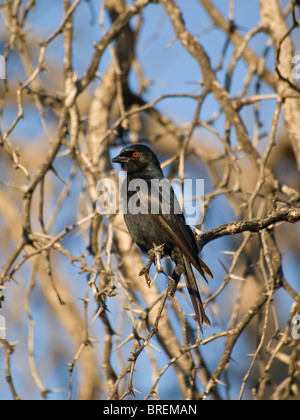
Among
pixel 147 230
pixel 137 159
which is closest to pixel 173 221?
pixel 147 230

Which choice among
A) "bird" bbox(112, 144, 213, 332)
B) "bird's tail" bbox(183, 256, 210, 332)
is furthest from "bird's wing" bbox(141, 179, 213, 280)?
"bird's tail" bbox(183, 256, 210, 332)

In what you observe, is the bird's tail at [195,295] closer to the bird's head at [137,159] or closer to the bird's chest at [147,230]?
the bird's chest at [147,230]

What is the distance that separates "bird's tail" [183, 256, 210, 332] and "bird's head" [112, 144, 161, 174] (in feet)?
3.32

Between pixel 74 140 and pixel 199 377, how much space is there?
240 cm

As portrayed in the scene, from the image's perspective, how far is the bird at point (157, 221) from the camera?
3988 mm

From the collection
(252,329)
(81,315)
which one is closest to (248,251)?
(81,315)

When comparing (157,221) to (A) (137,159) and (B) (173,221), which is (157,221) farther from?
(A) (137,159)

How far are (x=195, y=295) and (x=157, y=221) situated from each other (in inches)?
27.8

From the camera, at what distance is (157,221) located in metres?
4.34

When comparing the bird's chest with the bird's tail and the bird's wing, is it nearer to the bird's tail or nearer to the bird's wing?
the bird's wing

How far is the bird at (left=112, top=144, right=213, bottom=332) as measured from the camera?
3988mm

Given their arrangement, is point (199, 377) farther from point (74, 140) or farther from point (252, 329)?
point (252, 329)

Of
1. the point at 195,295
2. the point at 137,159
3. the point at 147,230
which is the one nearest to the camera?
the point at 195,295

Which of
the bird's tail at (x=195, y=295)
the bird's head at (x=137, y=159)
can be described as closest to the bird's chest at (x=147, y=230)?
the bird's tail at (x=195, y=295)
